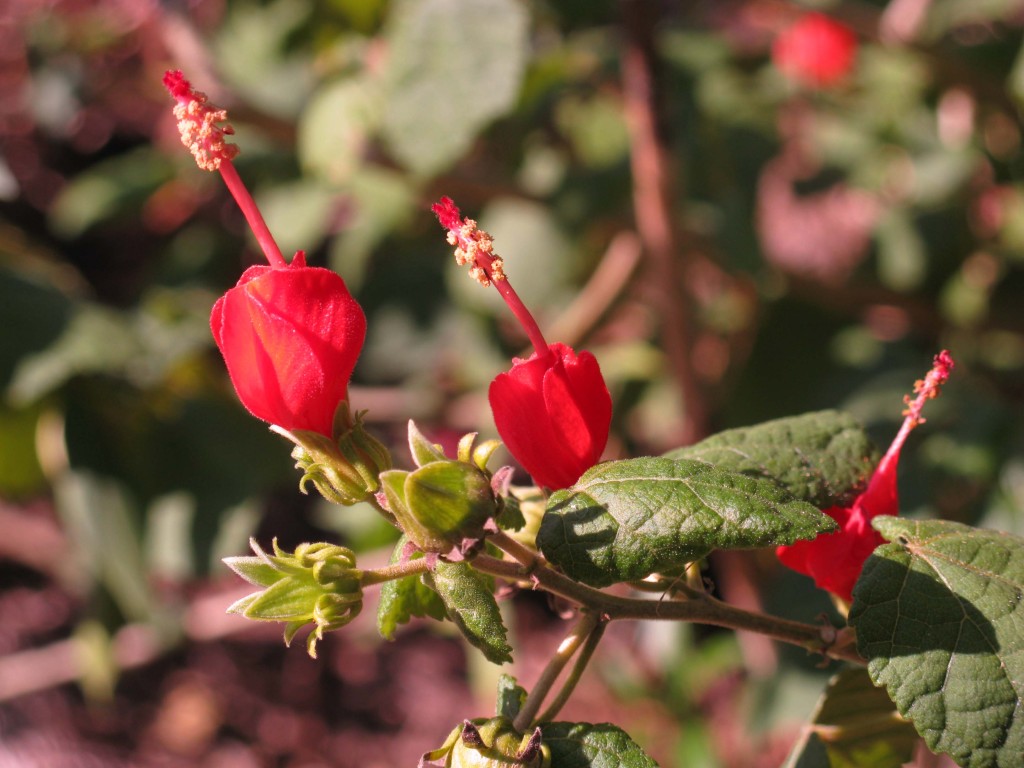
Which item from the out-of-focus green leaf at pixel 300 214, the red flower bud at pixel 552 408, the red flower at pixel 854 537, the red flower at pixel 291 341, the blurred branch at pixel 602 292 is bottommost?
the blurred branch at pixel 602 292

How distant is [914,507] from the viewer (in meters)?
1.11

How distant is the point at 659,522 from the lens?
0.48 m

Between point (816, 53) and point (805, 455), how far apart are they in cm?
121

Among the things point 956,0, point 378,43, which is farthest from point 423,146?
point 956,0

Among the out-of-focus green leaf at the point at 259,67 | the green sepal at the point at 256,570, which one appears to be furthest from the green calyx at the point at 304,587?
the out-of-focus green leaf at the point at 259,67

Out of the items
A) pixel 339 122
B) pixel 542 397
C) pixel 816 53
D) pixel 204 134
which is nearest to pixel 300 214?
pixel 339 122

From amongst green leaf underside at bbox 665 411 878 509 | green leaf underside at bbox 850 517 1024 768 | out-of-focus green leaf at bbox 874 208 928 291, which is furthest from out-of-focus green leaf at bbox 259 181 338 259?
green leaf underside at bbox 850 517 1024 768

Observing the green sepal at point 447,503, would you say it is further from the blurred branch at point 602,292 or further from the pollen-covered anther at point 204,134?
the blurred branch at point 602,292

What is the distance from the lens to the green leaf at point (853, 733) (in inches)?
25.6

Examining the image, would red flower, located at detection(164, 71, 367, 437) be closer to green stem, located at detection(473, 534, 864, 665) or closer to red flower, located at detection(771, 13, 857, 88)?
green stem, located at detection(473, 534, 864, 665)

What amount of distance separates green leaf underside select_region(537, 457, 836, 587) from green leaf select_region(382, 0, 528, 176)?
606 mm

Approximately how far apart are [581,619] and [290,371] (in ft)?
0.64

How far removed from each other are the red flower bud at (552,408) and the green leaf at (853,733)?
243mm

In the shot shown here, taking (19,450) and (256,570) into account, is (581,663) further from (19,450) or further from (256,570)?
(19,450)
